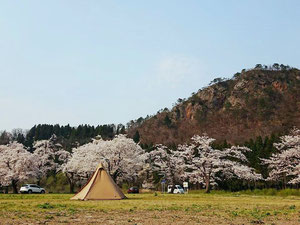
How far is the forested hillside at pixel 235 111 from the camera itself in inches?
4102

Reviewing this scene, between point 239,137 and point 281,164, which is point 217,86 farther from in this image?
point 281,164

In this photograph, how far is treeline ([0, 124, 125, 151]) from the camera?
398ft

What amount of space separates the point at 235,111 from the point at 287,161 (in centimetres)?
6820

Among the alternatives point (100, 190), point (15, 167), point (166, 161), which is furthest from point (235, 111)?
point (100, 190)

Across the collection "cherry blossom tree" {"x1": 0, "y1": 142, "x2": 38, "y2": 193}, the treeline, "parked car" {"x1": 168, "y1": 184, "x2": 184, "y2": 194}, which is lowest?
"parked car" {"x1": 168, "y1": 184, "x2": 184, "y2": 194}

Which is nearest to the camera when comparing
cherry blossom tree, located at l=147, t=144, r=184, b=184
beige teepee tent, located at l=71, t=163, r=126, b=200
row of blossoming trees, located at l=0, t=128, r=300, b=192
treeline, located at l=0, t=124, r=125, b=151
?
beige teepee tent, located at l=71, t=163, r=126, b=200

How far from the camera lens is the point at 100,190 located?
25.9m

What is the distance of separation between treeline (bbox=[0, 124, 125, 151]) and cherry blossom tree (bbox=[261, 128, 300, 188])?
223 ft

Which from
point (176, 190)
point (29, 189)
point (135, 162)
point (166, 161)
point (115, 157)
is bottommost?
point (176, 190)

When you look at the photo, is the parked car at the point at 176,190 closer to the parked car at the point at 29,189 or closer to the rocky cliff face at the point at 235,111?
the parked car at the point at 29,189

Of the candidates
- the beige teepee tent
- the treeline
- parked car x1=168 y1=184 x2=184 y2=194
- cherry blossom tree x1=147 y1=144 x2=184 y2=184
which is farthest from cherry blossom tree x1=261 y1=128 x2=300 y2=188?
the treeline

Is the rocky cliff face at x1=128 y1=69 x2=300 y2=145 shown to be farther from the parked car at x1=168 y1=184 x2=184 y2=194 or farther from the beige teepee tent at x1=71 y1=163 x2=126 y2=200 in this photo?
the beige teepee tent at x1=71 y1=163 x2=126 y2=200

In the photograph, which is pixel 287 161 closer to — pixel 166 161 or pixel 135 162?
pixel 166 161

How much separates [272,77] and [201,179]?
302 feet
